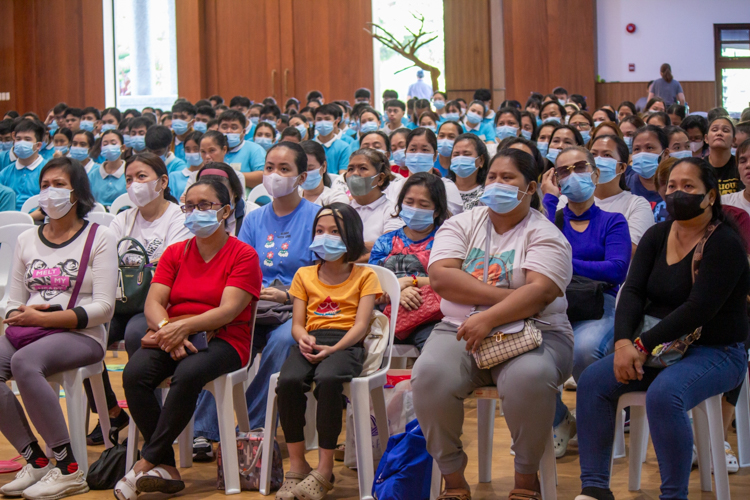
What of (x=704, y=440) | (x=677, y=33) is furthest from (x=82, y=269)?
(x=677, y=33)

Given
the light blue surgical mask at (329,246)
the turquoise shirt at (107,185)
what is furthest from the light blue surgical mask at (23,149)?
the light blue surgical mask at (329,246)

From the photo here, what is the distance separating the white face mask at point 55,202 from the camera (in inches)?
140

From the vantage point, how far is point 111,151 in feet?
22.1

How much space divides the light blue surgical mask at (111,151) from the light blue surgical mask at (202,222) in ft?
12.0

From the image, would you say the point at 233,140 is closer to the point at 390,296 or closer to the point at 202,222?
the point at 202,222

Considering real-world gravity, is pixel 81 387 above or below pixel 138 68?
below

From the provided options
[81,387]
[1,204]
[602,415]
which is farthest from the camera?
[1,204]

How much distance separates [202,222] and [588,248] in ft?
5.80

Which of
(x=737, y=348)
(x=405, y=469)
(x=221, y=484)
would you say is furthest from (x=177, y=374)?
(x=737, y=348)

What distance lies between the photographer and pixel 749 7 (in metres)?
14.6

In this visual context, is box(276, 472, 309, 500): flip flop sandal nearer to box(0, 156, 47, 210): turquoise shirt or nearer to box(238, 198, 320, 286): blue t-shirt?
box(238, 198, 320, 286): blue t-shirt

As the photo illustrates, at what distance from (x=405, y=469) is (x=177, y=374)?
3.30 feet

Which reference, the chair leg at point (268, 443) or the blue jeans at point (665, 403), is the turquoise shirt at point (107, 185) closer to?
the chair leg at point (268, 443)

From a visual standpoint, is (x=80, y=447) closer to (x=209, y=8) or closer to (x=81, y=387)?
(x=81, y=387)
